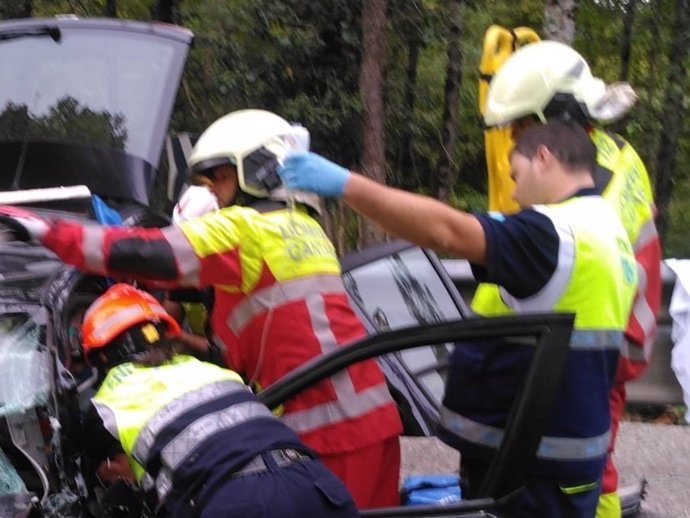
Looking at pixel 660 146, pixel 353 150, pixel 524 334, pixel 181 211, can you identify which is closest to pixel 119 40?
pixel 181 211

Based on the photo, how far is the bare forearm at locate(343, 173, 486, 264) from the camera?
2301 mm

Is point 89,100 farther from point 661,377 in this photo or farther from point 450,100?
point 450,100

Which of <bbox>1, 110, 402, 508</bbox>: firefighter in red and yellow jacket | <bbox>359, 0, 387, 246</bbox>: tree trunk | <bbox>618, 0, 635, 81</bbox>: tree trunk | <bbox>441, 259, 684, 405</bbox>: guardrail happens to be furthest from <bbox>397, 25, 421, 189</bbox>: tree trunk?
<bbox>1, 110, 402, 508</bbox>: firefighter in red and yellow jacket

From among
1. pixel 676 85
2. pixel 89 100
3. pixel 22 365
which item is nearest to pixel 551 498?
pixel 22 365

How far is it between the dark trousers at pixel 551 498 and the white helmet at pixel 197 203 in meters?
1.28

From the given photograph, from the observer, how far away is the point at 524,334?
241cm

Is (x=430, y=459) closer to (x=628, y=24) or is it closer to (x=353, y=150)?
(x=353, y=150)

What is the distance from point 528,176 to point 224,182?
965 millimetres

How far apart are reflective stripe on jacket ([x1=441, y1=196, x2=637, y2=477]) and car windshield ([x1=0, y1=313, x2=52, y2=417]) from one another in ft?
3.78

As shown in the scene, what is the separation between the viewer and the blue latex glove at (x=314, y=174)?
240 centimetres

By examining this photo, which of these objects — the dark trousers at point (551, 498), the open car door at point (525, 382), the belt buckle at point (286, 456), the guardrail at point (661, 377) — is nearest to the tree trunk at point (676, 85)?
the guardrail at point (661, 377)

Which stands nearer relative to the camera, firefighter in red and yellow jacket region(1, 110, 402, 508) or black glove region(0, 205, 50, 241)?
black glove region(0, 205, 50, 241)

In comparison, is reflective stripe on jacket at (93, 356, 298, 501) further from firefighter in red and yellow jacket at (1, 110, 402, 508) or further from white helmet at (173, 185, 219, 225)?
white helmet at (173, 185, 219, 225)

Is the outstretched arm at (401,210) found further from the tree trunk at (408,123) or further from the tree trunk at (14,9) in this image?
the tree trunk at (408,123)
